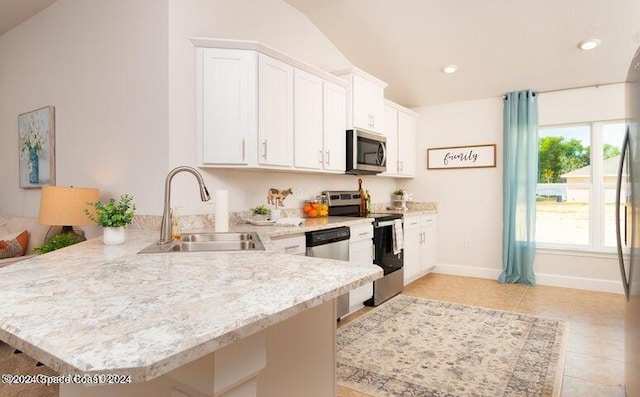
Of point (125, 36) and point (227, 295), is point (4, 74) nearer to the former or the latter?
Answer: point (125, 36)

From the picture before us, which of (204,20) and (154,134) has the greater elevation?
(204,20)

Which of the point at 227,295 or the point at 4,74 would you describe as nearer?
the point at 227,295

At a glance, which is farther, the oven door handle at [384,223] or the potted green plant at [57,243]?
the oven door handle at [384,223]

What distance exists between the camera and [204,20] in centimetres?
283

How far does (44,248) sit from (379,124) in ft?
11.1

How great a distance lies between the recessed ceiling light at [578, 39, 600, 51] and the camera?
11.6ft

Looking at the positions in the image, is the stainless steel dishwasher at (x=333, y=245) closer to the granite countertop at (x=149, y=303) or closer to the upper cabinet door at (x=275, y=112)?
the upper cabinet door at (x=275, y=112)

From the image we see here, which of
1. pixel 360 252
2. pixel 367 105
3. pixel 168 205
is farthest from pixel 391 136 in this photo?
pixel 168 205

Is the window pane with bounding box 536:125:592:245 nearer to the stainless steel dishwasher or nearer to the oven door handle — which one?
the oven door handle

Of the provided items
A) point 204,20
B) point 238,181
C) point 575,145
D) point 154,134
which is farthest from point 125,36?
point 575,145

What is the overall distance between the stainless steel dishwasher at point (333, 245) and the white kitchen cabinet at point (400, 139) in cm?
170

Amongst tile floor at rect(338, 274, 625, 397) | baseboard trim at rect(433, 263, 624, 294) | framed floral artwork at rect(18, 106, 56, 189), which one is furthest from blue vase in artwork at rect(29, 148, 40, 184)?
baseboard trim at rect(433, 263, 624, 294)

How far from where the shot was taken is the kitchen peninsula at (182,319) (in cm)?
60

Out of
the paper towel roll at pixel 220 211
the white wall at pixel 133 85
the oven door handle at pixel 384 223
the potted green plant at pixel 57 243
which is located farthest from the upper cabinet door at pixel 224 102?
the oven door handle at pixel 384 223
